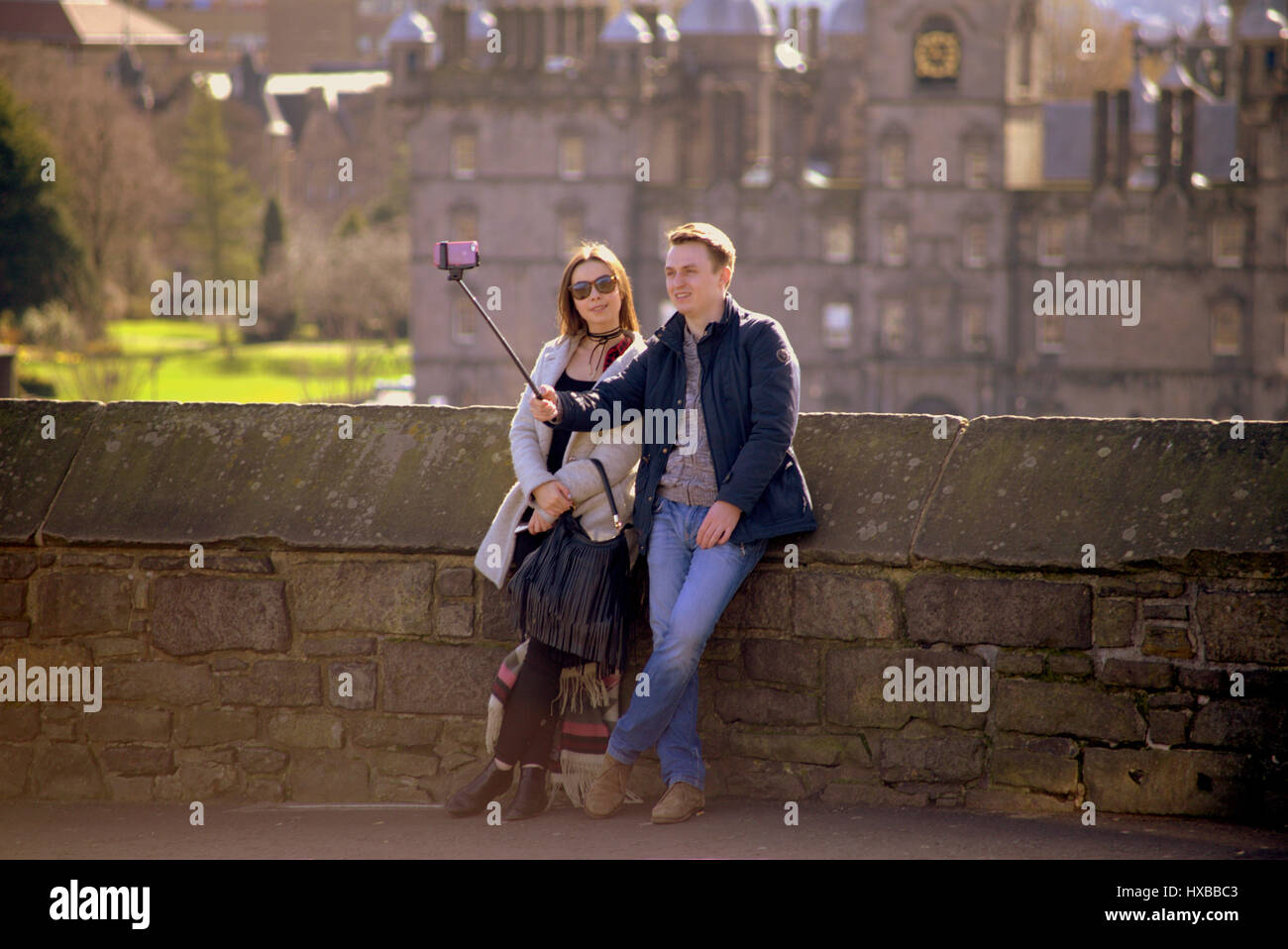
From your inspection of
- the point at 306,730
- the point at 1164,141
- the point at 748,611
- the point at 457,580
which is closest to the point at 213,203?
the point at 1164,141

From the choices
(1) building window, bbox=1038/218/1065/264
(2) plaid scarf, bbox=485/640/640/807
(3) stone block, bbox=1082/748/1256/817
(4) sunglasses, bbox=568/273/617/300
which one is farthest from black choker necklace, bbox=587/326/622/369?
(1) building window, bbox=1038/218/1065/264

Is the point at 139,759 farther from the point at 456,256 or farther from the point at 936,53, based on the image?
the point at 936,53

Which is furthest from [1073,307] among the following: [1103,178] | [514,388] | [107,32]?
[107,32]

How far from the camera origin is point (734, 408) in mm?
4496

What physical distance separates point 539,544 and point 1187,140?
56.7 meters

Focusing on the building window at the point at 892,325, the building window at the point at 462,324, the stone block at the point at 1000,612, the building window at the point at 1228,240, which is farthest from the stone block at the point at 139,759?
the building window at the point at 1228,240

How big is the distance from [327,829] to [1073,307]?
5524 centimetres

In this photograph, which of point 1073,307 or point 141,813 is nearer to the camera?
point 141,813

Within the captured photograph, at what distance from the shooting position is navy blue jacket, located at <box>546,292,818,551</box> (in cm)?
437

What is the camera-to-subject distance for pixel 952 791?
4480 mm

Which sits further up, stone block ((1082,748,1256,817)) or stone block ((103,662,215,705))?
stone block ((103,662,215,705))

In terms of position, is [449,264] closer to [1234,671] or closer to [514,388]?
[1234,671]

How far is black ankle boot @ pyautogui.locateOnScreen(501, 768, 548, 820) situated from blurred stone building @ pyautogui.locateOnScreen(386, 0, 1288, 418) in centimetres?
5107

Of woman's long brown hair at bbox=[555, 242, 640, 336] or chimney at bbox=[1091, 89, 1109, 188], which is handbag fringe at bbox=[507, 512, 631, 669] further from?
chimney at bbox=[1091, 89, 1109, 188]
